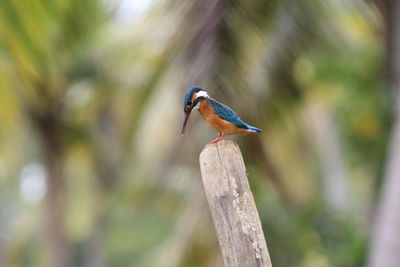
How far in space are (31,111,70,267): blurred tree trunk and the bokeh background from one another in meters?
0.03

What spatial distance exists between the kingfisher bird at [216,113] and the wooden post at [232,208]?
7.0 inches

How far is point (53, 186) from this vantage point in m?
14.9

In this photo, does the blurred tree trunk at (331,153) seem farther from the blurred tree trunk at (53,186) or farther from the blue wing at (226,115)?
the blue wing at (226,115)

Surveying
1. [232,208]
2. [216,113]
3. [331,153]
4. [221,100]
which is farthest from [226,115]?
[331,153]

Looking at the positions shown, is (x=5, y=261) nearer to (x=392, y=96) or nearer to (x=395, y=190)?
(x=392, y=96)

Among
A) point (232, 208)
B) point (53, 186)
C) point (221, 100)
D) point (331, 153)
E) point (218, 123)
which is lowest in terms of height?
point (232, 208)

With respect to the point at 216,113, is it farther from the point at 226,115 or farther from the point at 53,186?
the point at 53,186

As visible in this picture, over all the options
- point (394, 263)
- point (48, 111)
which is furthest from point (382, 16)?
point (48, 111)

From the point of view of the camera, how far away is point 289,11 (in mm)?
8602

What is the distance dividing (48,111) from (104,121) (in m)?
2.86

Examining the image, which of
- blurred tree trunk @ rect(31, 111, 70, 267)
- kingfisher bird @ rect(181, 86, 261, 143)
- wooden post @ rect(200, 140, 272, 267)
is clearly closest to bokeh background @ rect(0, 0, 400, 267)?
blurred tree trunk @ rect(31, 111, 70, 267)

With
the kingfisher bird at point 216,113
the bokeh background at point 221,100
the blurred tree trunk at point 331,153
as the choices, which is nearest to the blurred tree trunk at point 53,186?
the bokeh background at point 221,100

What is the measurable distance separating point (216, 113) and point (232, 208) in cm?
53

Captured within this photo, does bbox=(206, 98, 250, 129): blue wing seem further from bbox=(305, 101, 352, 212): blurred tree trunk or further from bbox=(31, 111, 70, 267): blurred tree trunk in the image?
bbox=(305, 101, 352, 212): blurred tree trunk
